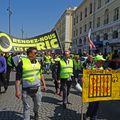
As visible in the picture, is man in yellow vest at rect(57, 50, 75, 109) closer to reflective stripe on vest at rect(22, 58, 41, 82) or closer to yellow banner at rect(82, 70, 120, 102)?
yellow banner at rect(82, 70, 120, 102)

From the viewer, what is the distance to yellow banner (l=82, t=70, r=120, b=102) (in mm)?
7848

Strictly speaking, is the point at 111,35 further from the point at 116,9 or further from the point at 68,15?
the point at 68,15

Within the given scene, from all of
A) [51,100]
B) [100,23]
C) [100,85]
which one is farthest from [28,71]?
[100,23]

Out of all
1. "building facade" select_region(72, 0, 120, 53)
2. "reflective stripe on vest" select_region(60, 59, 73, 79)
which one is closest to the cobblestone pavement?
"reflective stripe on vest" select_region(60, 59, 73, 79)

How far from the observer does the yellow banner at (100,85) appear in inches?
309

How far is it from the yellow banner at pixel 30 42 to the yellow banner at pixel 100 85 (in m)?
8.92

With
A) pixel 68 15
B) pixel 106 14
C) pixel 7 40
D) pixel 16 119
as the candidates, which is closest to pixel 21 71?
pixel 16 119

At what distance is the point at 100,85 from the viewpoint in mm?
8023

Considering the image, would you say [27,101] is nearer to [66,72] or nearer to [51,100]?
[66,72]

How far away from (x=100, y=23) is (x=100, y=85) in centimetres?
4168

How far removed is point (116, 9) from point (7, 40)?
88.1 feet

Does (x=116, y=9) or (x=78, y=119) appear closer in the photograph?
(x=78, y=119)

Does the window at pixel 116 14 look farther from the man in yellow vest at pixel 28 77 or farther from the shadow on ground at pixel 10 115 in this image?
the man in yellow vest at pixel 28 77

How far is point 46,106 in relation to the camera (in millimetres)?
10594
